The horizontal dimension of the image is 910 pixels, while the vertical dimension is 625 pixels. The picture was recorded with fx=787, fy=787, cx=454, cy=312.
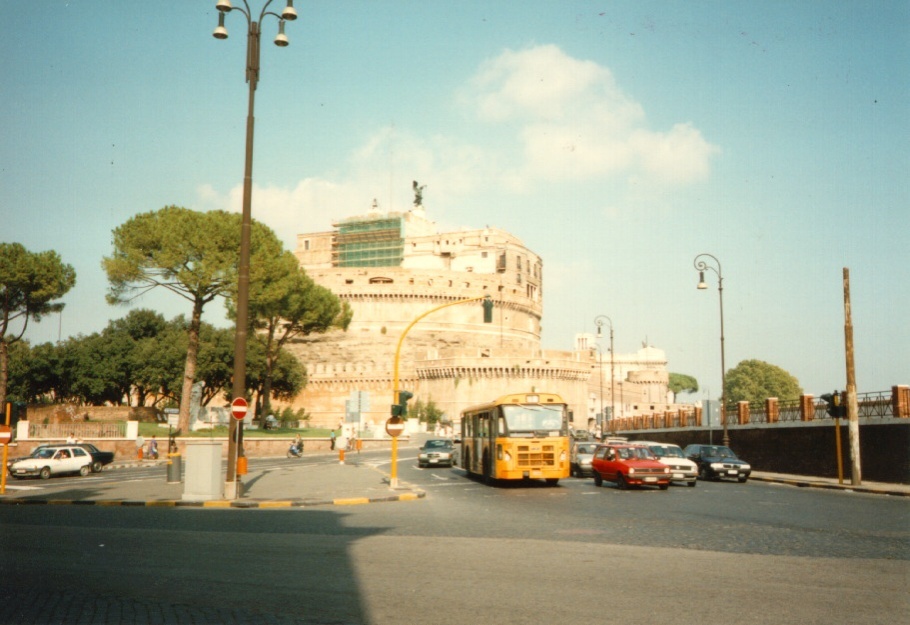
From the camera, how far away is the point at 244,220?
18.4 m

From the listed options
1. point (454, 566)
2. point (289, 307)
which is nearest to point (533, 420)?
point (454, 566)

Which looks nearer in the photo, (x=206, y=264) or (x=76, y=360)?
(x=206, y=264)

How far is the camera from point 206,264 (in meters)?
43.8

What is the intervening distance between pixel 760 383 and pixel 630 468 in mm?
106093

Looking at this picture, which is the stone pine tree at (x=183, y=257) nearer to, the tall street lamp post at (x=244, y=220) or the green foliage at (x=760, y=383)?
the tall street lamp post at (x=244, y=220)

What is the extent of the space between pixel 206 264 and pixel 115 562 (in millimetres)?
36539

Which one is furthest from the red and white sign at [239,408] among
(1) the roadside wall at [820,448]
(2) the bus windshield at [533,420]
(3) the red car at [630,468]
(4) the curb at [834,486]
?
(1) the roadside wall at [820,448]

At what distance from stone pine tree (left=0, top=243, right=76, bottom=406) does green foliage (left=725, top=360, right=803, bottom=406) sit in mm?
96539

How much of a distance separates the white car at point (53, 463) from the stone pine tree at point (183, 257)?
12.7m

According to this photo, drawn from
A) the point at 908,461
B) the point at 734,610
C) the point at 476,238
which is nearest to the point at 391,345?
the point at 476,238

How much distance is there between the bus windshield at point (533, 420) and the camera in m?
22.9

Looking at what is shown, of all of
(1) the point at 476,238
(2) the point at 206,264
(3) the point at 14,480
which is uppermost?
(1) the point at 476,238

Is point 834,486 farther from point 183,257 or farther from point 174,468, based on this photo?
point 183,257

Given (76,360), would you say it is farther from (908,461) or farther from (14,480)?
(908,461)
